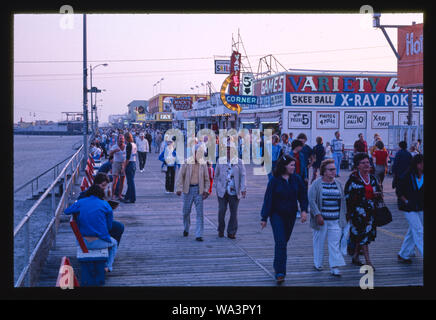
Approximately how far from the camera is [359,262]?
7.43 meters

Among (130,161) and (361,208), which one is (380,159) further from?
(361,208)

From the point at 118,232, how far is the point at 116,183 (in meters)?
6.86

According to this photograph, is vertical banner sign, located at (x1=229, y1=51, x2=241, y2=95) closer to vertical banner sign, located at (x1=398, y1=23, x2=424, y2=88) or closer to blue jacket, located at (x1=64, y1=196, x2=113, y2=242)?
vertical banner sign, located at (x1=398, y1=23, x2=424, y2=88)

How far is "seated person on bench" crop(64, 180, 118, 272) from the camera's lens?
249 inches

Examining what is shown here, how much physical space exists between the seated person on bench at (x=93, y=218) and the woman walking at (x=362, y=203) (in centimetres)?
356

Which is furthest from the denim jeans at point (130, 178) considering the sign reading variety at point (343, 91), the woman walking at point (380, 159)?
the sign reading variety at point (343, 91)

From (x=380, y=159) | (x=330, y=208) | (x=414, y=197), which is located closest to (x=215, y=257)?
(x=330, y=208)

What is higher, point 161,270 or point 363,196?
point 363,196

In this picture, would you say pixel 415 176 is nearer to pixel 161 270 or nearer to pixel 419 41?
pixel 161 270

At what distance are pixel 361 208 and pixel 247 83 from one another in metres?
24.6

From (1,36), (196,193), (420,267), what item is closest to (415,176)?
(420,267)

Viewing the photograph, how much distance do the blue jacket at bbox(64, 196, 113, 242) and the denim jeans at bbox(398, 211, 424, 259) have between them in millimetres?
4535

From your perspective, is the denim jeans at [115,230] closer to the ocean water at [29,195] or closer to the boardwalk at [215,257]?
the boardwalk at [215,257]

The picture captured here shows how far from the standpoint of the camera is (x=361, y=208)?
711 cm
